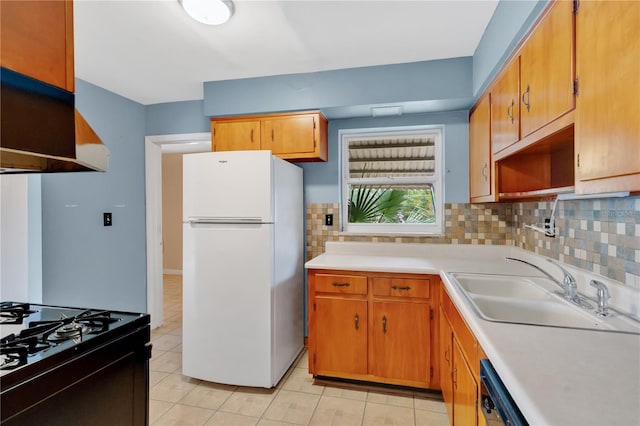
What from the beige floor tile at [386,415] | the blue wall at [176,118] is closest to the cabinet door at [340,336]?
the beige floor tile at [386,415]

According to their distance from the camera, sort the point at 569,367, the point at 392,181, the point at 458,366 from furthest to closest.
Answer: the point at 392,181 < the point at 458,366 < the point at 569,367

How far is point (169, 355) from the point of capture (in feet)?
8.99

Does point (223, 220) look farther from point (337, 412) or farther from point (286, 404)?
point (337, 412)

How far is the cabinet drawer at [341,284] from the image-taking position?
7.10 ft

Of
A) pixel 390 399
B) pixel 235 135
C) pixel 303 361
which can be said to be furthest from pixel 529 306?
pixel 235 135

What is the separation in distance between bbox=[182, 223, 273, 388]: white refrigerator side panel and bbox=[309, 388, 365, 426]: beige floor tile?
0.40 m

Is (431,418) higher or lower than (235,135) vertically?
lower

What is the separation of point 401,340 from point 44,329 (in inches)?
73.7

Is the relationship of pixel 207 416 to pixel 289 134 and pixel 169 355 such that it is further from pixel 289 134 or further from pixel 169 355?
pixel 289 134

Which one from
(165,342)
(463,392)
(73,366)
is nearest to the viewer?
(73,366)

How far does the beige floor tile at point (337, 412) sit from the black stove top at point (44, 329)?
4.15 ft

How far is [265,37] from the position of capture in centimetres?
200

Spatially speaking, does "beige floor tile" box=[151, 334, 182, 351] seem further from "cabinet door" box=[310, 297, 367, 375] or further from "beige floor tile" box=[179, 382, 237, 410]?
"cabinet door" box=[310, 297, 367, 375]

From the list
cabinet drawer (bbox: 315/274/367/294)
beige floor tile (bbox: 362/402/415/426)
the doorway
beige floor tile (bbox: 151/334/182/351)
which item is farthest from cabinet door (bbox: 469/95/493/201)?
beige floor tile (bbox: 151/334/182/351)
